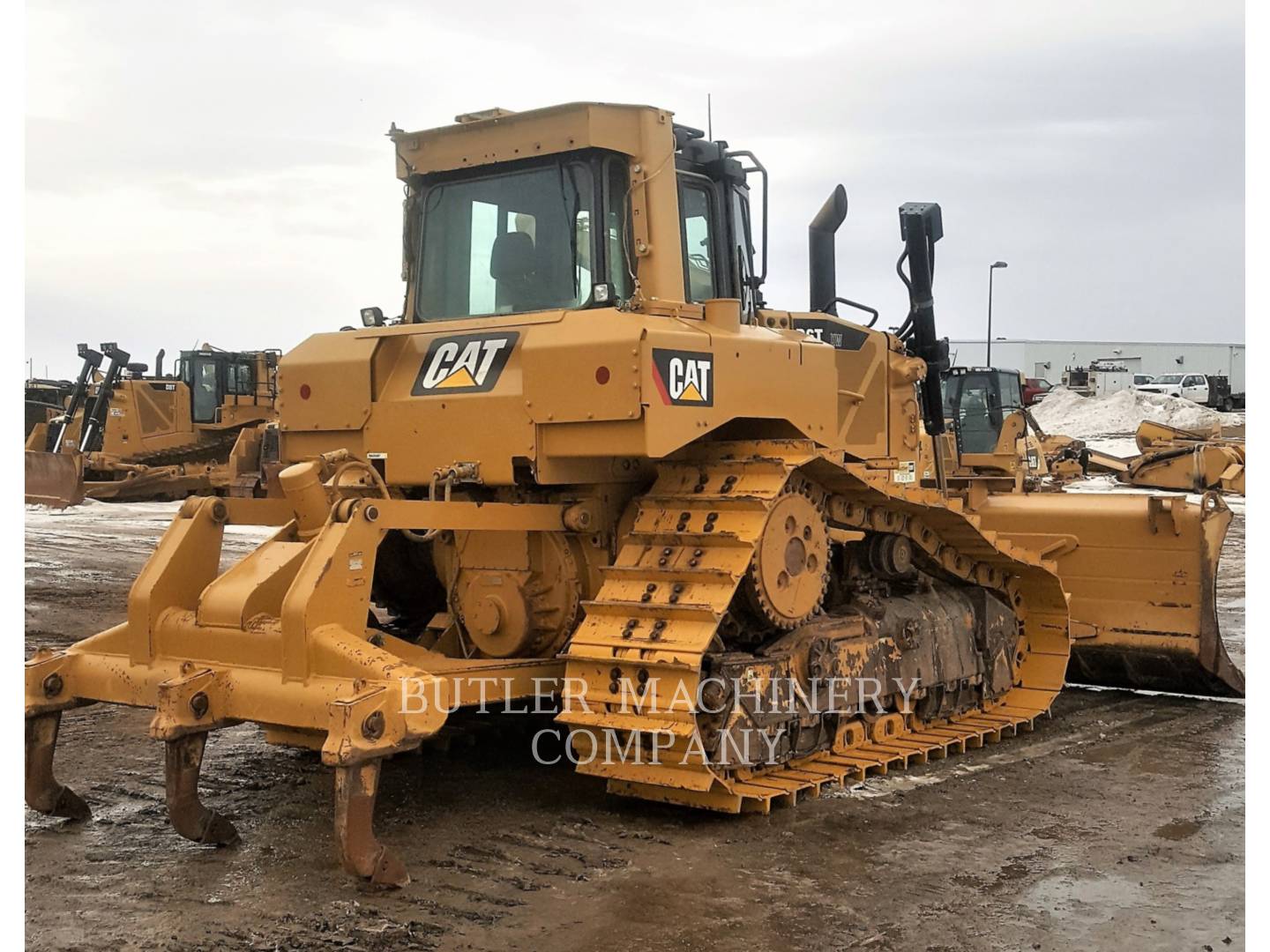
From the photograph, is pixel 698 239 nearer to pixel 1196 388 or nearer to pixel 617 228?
pixel 617 228

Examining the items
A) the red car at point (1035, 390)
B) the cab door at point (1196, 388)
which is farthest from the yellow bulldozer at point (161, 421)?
the cab door at point (1196, 388)

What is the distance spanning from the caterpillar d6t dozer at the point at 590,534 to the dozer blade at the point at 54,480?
18.0 m

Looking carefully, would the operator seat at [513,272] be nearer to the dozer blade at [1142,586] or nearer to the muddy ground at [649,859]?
the muddy ground at [649,859]

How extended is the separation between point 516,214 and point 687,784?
310 cm

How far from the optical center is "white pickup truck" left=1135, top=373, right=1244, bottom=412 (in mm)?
47469

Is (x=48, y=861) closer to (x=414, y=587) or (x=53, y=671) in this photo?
(x=53, y=671)

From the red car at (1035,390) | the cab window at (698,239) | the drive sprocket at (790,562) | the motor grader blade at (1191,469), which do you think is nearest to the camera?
the drive sprocket at (790,562)

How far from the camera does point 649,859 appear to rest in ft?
18.7

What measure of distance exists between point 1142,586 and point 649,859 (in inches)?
195

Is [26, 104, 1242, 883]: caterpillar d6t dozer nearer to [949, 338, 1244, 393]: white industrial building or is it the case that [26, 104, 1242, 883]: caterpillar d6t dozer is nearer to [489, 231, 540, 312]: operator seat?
[489, 231, 540, 312]: operator seat

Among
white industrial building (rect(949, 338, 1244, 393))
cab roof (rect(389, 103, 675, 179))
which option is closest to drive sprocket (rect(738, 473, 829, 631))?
cab roof (rect(389, 103, 675, 179))

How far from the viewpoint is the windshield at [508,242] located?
7.04m

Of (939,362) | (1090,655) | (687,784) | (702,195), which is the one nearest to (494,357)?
(702,195)

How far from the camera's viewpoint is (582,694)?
→ 6074 millimetres
